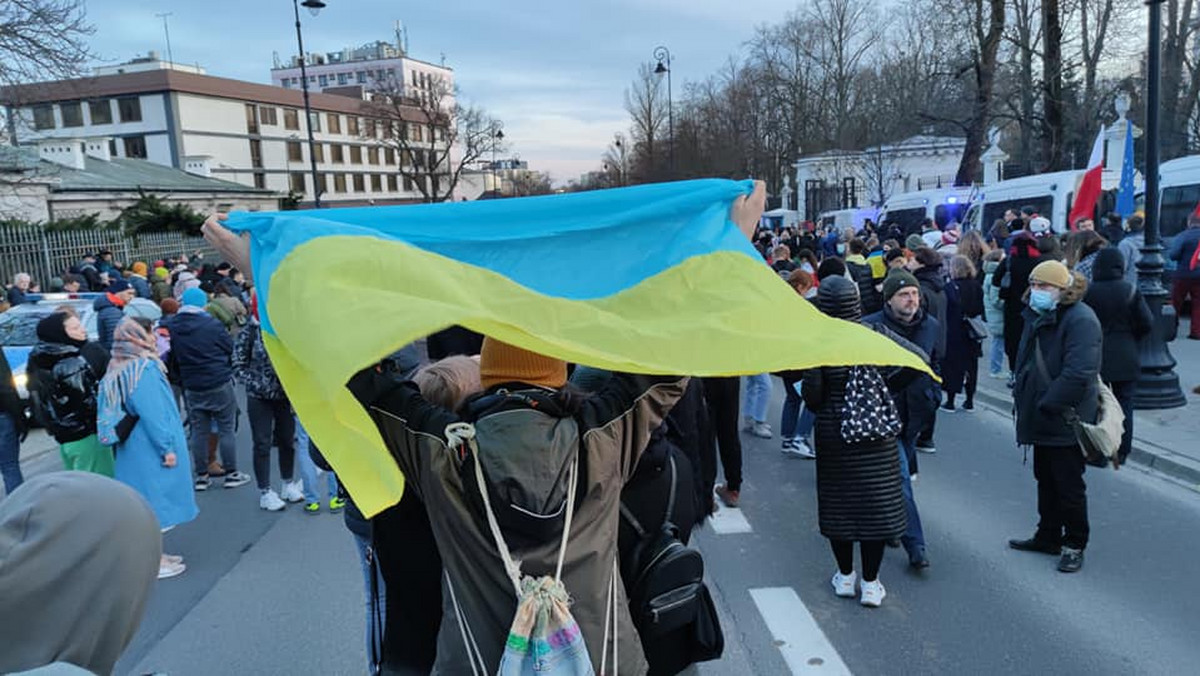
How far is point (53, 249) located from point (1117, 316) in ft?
72.7

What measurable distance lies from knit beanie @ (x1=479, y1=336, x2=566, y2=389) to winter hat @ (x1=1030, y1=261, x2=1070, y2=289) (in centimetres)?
385

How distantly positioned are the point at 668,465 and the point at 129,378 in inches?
170

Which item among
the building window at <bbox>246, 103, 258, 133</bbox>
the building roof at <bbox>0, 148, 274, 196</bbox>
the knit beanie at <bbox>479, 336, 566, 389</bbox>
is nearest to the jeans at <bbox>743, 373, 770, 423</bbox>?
the knit beanie at <bbox>479, 336, 566, 389</bbox>

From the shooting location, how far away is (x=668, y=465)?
8.52 ft

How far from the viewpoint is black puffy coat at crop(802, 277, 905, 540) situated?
Answer: 432cm

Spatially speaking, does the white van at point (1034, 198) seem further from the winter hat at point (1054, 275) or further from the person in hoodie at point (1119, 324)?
the winter hat at point (1054, 275)

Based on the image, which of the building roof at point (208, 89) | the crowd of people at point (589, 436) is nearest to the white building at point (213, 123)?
the building roof at point (208, 89)

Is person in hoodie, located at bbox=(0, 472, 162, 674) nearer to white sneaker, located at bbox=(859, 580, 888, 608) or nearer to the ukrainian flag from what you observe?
the ukrainian flag

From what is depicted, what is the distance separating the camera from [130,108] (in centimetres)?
6325

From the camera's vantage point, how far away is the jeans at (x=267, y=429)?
6676 millimetres

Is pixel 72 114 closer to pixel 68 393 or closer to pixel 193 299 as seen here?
pixel 193 299

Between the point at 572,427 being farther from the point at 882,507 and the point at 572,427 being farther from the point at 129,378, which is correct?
the point at 129,378

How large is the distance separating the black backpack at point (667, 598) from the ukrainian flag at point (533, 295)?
0.62 metres

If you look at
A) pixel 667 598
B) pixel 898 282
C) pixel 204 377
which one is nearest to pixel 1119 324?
pixel 898 282
